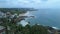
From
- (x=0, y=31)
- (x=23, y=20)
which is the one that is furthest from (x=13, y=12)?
(x=0, y=31)

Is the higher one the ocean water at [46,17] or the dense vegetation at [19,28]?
the ocean water at [46,17]

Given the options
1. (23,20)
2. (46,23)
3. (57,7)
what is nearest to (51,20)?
(46,23)

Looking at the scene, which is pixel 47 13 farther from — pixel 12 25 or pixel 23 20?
pixel 12 25

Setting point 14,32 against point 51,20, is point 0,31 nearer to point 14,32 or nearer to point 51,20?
point 14,32

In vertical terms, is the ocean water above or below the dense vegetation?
above

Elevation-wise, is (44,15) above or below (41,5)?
below

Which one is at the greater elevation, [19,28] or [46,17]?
[46,17]

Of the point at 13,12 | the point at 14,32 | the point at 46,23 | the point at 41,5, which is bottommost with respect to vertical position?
the point at 14,32
